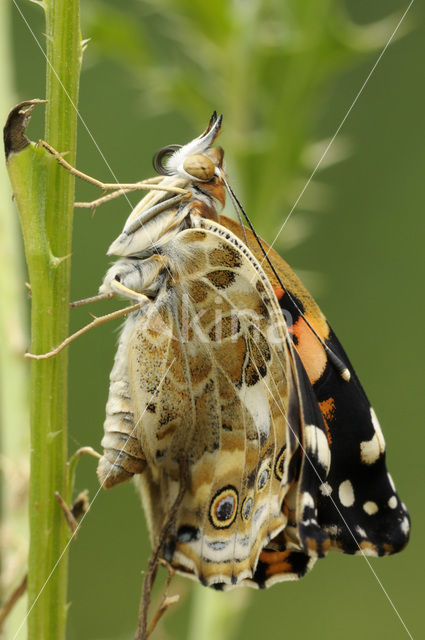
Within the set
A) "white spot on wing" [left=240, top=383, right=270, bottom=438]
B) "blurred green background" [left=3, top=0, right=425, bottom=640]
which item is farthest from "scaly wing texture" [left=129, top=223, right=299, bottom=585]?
"blurred green background" [left=3, top=0, right=425, bottom=640]

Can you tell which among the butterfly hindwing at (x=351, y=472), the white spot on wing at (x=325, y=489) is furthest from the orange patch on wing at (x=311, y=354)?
the white spot on wing at (x=325, y=489)

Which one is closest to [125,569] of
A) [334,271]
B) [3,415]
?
[334,271]

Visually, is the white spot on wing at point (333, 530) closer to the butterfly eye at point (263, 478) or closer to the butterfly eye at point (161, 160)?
the butterfly eye at point (263, 478)

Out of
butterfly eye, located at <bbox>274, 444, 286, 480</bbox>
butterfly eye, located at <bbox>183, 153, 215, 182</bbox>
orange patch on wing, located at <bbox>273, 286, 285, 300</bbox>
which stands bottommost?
butterfly eye, located at <bbox>274, 444, 286, 480</bbox>

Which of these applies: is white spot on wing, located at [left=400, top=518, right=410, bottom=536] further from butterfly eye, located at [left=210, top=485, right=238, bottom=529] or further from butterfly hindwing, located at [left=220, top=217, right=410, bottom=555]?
butterfly eye, located at [left=210, top=485, right=238, bottom=529]

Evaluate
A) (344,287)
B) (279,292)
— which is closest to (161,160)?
(279,292)

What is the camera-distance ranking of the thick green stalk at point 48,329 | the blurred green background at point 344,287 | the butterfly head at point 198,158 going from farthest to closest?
the blurred green background at point 344,287, the butterfly head at point 198,158, the thick green stalk at point 48,329

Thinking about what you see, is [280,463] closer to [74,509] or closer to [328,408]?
[328,408]
